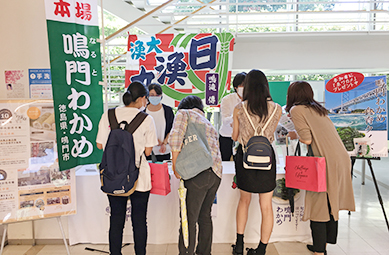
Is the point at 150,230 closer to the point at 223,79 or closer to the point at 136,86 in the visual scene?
the point at 136,86

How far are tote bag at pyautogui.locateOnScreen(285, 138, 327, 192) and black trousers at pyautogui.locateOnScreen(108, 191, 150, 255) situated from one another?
3.90ft

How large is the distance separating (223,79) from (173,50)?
805 millimetres

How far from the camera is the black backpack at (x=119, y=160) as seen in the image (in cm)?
197

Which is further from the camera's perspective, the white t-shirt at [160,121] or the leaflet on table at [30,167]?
the white t-shirt at [160,121]

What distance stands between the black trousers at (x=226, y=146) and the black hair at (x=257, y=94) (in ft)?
4.50

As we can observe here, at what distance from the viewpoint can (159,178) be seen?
7.25 ft

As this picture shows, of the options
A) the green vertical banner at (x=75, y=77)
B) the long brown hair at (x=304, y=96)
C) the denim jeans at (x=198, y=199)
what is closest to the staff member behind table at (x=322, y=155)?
the long brown hair at (x=304, y=96)

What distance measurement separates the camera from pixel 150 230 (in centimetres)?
270

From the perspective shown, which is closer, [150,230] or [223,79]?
[150,230]

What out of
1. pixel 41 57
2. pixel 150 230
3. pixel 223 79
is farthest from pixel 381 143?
pixel 41 57

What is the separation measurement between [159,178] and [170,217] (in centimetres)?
66

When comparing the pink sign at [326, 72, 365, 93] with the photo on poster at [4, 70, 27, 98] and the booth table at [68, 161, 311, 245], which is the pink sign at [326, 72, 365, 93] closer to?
the booth table at [68, 161, 311, 245]

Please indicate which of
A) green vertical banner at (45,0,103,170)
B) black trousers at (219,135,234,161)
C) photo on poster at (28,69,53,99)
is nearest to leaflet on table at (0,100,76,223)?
green vertical banner at (45,0,103,170)

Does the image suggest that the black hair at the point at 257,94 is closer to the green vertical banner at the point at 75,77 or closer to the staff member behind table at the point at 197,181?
the staff member behind table at the point at 197,181
